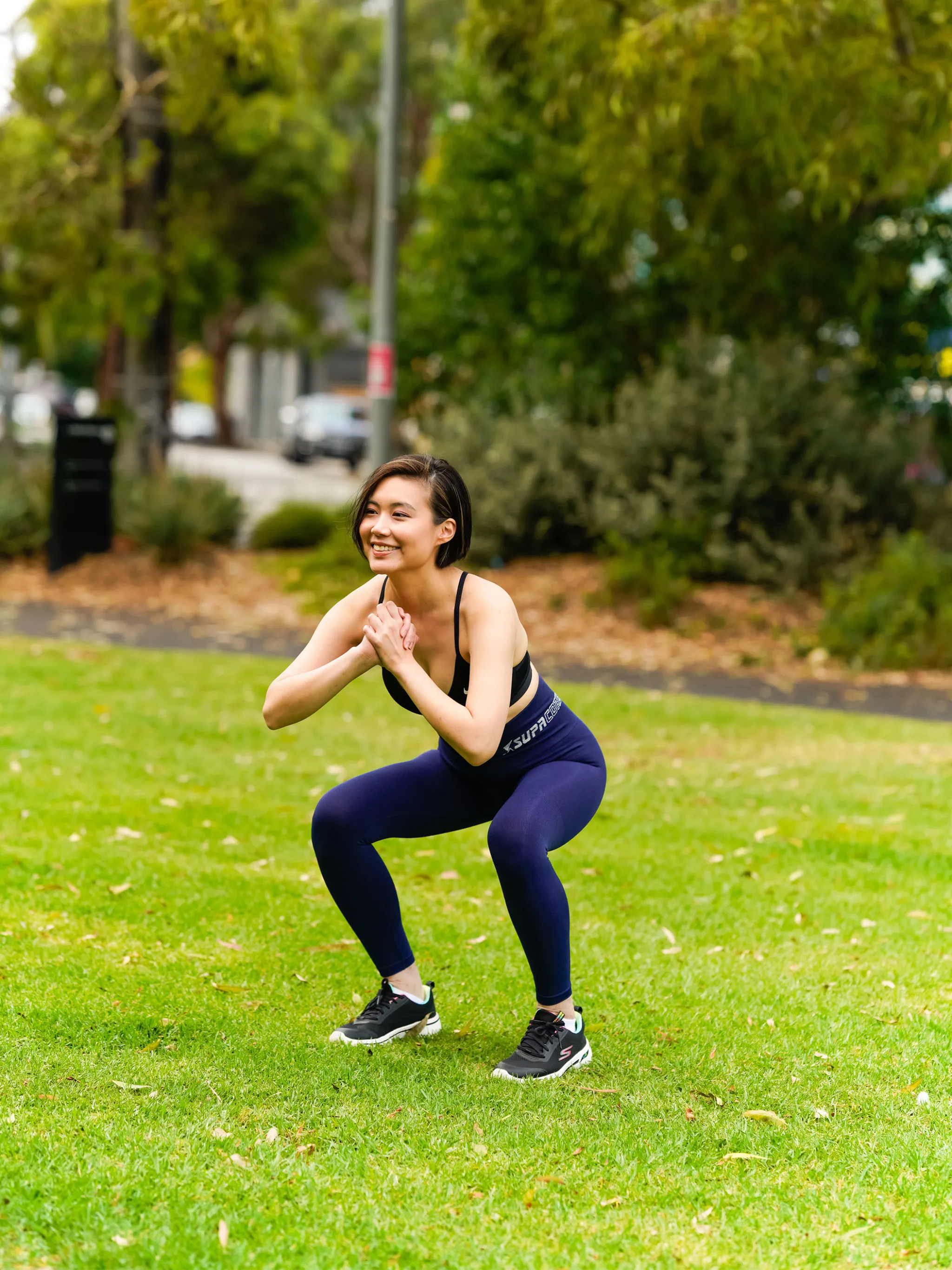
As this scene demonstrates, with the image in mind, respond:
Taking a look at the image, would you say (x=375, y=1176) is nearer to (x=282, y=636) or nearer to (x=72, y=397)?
(x=282, y=636)

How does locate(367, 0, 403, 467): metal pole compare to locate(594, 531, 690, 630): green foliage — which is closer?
locate(594, 531, 690, 630): green foliage

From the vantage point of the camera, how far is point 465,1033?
443 cm

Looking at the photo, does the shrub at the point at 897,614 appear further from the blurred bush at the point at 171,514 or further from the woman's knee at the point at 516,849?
the woman's knee at the point at 516,849

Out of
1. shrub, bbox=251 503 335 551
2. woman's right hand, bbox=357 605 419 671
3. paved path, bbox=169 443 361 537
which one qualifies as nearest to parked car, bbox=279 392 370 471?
paved path, bbox=169 443 361 537

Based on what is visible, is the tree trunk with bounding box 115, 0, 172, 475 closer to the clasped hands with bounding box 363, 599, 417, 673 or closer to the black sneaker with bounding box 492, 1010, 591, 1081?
the clasped hands with bounding box 363, 599, 417, 673

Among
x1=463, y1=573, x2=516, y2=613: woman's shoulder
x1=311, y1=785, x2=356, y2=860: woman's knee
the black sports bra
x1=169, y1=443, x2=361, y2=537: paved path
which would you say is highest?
x1=463, y1=573, x2=516, y2=613: woman's shoulder

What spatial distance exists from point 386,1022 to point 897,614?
839 cm

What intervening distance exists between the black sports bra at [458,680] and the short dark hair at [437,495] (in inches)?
3.3

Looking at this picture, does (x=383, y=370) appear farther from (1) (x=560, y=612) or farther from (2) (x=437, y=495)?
(2) (x=437, y=495)

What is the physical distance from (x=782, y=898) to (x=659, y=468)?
27.5ft

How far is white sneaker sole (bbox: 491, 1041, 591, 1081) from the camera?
13.1 feet

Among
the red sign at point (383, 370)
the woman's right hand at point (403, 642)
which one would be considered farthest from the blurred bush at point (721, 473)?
the woman's right hand at point (403, 642)

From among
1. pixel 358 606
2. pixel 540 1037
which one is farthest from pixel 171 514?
pixel 540 1037

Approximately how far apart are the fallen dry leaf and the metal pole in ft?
34.8
